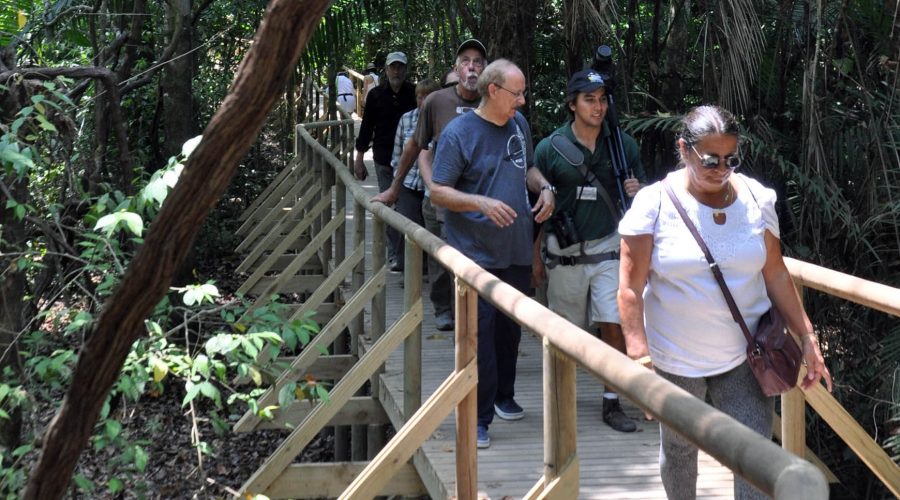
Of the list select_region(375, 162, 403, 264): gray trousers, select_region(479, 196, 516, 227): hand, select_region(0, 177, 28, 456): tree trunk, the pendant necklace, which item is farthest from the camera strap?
select_region(375, 162, 403, 264): gray trousers

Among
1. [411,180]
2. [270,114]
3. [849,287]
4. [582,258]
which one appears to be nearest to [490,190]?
[582,258]

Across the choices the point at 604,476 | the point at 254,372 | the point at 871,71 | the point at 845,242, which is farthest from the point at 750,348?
the point at 871,71

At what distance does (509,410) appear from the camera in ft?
18.6

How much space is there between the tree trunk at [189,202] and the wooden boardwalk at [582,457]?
2415mm

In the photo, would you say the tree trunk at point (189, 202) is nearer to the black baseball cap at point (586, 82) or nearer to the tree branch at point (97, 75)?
the tree branch at point (97, 75)

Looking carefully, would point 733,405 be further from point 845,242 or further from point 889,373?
point 845,242

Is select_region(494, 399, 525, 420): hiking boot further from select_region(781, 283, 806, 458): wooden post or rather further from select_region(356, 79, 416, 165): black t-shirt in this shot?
select_region(356, 79, 416, 165): black t-shirt

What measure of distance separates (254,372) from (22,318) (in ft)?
4.54

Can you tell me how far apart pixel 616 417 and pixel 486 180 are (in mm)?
1351

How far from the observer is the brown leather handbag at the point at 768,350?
3.60 metres

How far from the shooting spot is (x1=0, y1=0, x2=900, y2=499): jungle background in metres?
4.54

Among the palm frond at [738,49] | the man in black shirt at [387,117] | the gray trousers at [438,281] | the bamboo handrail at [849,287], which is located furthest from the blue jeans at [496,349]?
the man in black shirt at [387,117]

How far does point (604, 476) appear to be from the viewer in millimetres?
4941

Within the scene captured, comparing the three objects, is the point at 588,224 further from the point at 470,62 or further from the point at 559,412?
the point at 559,412
